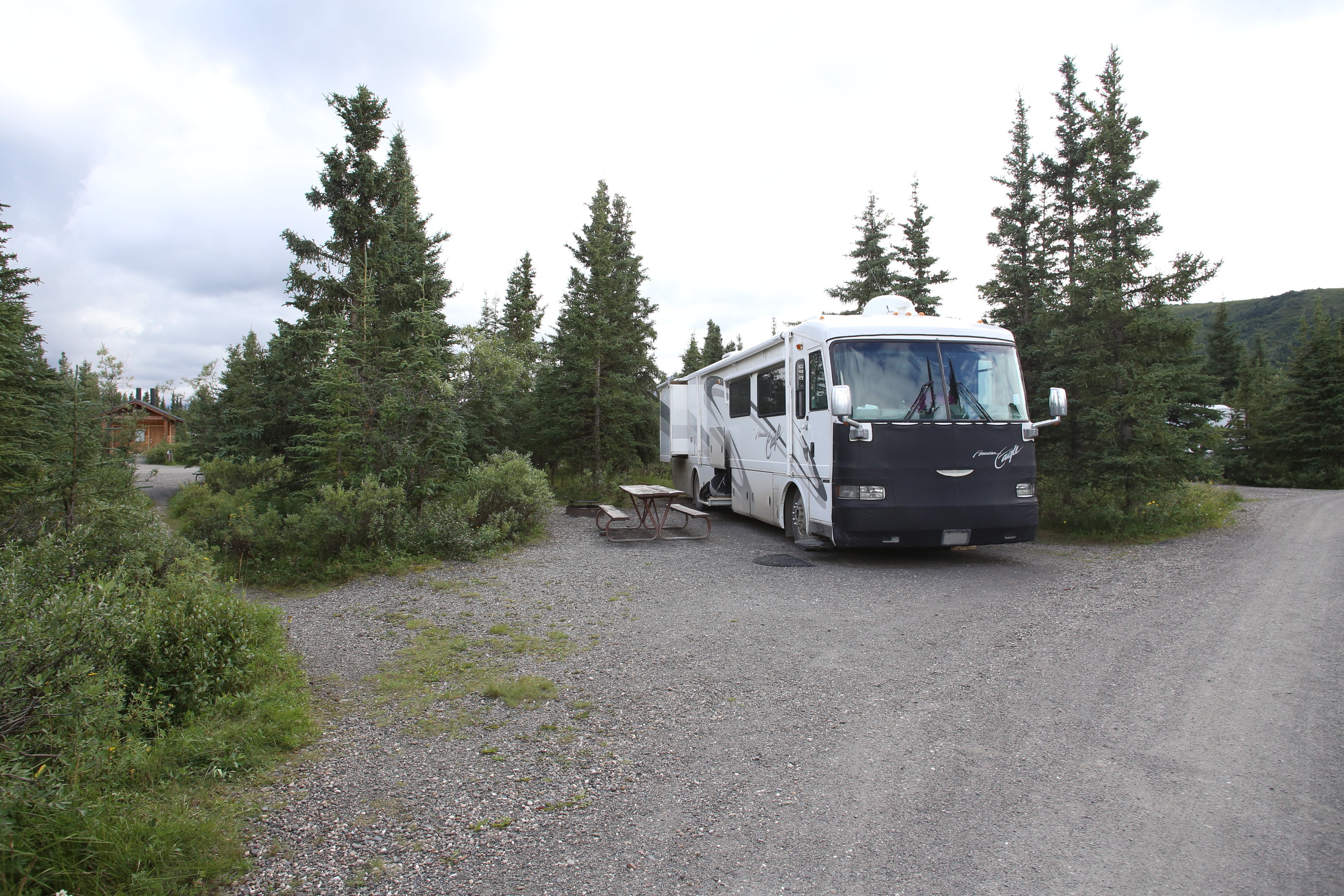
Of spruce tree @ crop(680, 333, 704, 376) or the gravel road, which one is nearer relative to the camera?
the gravel road

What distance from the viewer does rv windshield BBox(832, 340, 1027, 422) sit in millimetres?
8852

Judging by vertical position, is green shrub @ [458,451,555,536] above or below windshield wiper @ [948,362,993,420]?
below

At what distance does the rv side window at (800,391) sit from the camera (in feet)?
32.6

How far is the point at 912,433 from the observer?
8695mm

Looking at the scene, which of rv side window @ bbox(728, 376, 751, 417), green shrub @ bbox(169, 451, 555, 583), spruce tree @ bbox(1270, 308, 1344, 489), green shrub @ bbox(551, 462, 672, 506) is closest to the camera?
green shrub @ bbox(169, 451, 555, 583)

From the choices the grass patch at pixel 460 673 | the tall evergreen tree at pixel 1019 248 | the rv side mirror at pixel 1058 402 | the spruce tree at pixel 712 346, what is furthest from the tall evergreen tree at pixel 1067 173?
the spruce tree at pixel 712 346

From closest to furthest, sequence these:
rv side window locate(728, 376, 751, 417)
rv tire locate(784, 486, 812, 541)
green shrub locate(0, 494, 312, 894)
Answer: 1. green shrub locate(0, 494, 312, 894)
2. rv tire locate(784, 486, 812, 541)
3. rv side window locate(728, 376, 751, 417)

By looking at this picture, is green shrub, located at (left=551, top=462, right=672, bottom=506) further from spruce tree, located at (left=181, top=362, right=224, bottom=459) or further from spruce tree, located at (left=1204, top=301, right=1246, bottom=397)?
spruce tree, located at (left=1204, top=301, right=1246, bottom=397)

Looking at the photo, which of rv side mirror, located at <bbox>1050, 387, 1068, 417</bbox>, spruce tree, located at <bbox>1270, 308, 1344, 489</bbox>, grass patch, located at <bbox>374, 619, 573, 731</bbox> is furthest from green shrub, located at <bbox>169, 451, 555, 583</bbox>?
spruce tree, located at <bbox>1270, 308, 1344, 489</bbox>

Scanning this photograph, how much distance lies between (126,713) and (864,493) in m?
7.23

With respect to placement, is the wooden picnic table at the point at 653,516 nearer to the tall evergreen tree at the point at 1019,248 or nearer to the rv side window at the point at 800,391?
the rv side window at the point at 800,391

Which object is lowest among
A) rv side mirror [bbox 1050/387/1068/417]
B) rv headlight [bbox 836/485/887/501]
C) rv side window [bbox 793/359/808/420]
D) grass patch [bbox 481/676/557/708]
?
grass patch [bbox 481/676/557/708]

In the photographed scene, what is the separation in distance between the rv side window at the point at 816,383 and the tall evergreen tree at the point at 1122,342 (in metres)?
5.06

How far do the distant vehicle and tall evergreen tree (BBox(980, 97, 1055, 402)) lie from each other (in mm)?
7807
